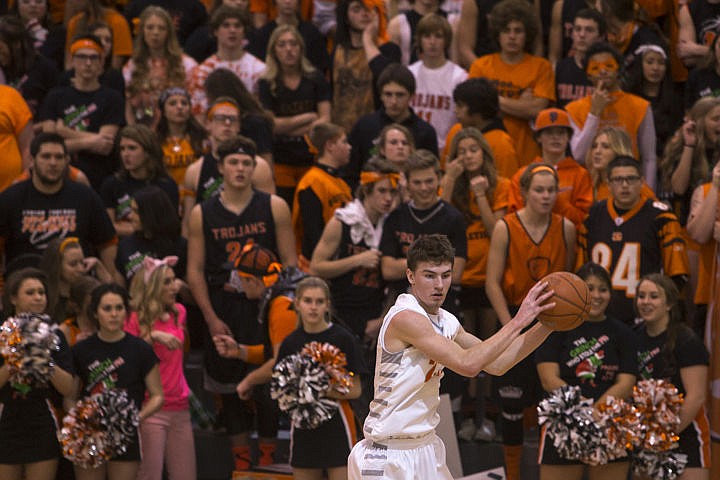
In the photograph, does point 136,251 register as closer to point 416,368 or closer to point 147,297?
point 147,297

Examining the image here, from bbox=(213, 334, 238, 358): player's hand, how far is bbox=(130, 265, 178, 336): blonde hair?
52 cm

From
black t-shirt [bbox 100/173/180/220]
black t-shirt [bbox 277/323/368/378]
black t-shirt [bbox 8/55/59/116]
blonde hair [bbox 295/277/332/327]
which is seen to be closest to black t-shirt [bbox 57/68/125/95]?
black t-shirt [bbox 8/55/59/116]

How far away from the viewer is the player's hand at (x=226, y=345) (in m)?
8.46

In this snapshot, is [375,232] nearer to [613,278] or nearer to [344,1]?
[613,278]

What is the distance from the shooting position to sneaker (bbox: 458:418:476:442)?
8852 mm

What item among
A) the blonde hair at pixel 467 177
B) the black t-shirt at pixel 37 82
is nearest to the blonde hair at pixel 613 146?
the blonde hair at pixel 467 177

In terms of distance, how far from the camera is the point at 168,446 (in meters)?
8.57

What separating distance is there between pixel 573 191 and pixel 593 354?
1705 millimetres

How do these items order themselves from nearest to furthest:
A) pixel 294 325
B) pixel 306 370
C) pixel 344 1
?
pixel 306 370 → pixel 294 325 → pixel 344 1

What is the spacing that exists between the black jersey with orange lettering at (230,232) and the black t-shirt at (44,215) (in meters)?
0.91

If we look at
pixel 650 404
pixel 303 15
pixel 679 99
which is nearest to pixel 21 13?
pixel 303 15

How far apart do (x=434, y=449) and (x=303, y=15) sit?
6693mm

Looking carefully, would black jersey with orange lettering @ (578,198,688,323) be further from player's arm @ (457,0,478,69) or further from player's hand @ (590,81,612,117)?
player's arm @ (457,0,478,69)

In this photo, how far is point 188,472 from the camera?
8523 mm
